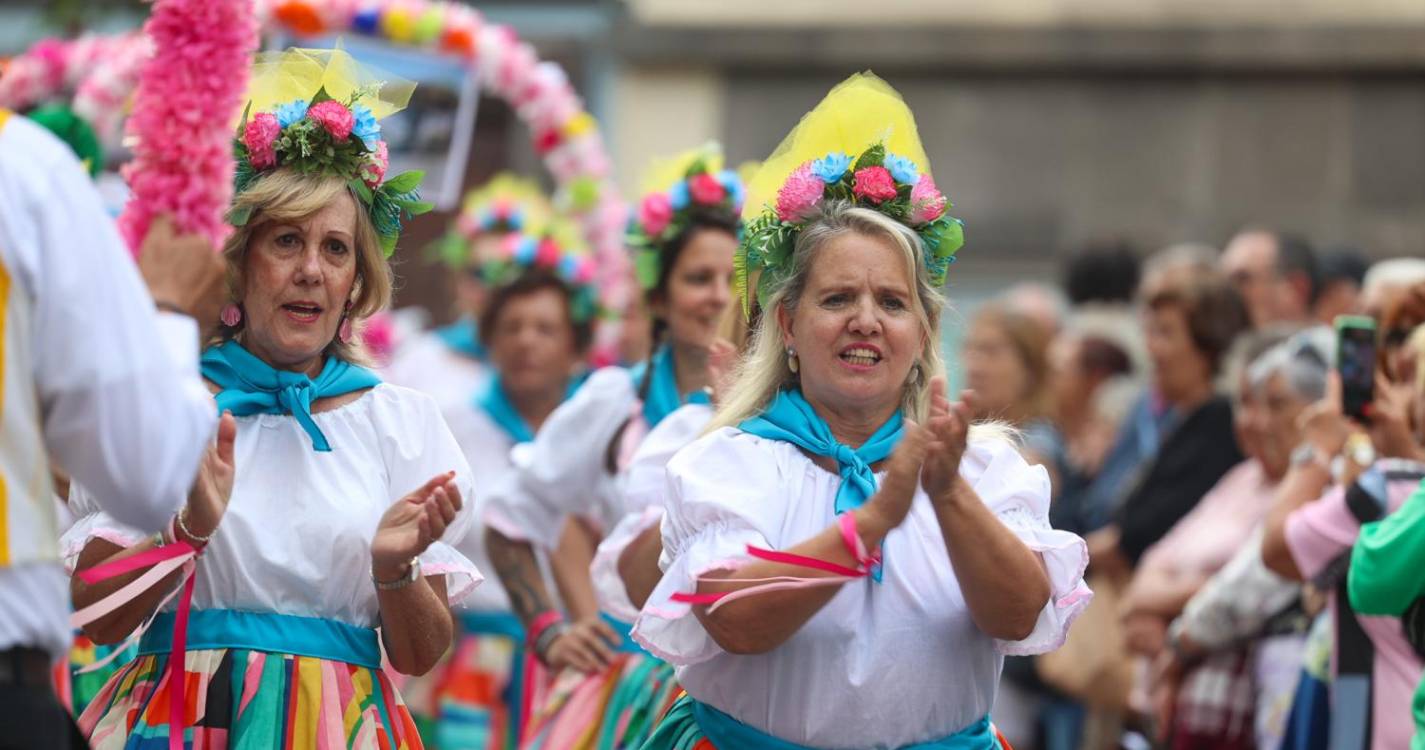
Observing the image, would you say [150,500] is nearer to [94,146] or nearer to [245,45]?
[245,45]

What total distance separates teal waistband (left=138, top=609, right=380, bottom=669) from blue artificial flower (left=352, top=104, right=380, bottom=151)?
107cm

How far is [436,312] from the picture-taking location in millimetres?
15742

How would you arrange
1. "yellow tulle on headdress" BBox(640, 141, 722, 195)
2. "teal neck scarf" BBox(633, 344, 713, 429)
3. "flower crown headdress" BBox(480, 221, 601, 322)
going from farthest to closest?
"flower crown headdress" BBox(480, 221, 601, 322) < "yellow tulle on headdress" BBox(640, 141, 722, 195) < "teal neck scarf" BBox(633, 344, 713, 429)

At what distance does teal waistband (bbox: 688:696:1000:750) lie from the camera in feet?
13.8

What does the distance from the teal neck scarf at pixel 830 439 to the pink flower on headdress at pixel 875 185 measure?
452 mm

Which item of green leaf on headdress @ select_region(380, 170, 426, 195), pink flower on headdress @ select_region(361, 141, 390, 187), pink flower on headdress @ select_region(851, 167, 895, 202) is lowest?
green leaf on headdress @ select_region(380, 170, 426, 195)

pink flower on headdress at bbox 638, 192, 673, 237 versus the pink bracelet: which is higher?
pink flower on headdress at bbox 638, 192, 673, 237

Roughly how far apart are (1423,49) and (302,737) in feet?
37.9

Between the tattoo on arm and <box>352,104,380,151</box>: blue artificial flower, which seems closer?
<box>352,104,380,151</box>: blue artificial flower

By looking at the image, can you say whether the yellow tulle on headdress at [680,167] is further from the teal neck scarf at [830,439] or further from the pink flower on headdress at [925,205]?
the teal neck scarf at [830,439]

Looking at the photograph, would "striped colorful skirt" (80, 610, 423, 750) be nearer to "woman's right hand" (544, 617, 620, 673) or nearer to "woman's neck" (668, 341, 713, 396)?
"woman's right hand" (544, 617, 620, 673)

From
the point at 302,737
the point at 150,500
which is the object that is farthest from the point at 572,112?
the point at 150,500

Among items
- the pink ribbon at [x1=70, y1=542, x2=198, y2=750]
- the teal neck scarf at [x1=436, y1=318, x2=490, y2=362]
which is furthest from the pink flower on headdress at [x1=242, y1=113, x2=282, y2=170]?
the teal neck scarf at [x1=436, y1=318, x2=490, y2=362]

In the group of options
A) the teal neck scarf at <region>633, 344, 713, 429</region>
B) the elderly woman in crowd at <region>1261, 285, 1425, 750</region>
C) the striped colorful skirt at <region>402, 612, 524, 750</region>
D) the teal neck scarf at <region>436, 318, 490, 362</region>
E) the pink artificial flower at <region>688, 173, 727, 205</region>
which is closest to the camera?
the elderly woman in crowd at <region>1261, 285, 1425, 750</region>
